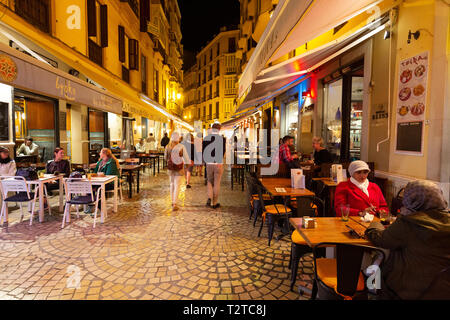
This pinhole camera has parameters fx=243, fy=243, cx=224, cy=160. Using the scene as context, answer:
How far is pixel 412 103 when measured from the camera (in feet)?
13.9

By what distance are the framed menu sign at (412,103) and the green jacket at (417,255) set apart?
9.79 ft

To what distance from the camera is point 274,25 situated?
11.6 ft

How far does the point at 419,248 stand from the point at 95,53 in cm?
1241

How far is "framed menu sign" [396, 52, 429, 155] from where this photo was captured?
13.2ft

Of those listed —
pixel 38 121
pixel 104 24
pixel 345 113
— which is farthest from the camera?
pixel 38 121

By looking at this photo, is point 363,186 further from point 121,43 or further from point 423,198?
point 121,43

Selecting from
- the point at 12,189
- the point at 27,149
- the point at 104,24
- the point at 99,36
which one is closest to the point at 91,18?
the point at 104,24

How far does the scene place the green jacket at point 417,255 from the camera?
1.68 m

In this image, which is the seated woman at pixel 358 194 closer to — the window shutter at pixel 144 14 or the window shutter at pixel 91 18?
the window shutter at pixel 91 18

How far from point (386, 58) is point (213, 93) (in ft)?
112

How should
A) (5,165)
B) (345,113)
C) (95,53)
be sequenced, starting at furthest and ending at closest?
(95,53) → (345,113) → (5,165)

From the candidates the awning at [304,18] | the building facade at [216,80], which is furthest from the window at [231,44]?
the awning at [304,18]
